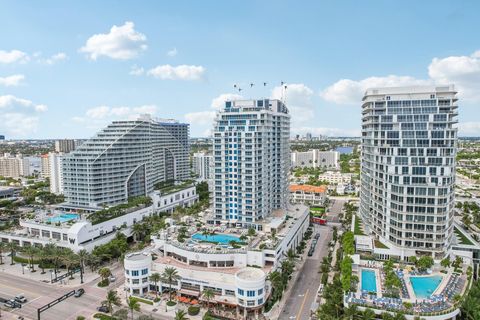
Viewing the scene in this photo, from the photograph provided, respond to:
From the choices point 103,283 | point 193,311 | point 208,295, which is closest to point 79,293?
point 103,283

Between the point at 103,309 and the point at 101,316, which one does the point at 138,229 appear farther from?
the point at 101,316

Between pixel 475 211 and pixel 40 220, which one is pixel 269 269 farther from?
pixel 475 211

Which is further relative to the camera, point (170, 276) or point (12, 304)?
point (12, 304)

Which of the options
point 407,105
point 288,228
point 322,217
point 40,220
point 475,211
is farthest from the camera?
point 322,217

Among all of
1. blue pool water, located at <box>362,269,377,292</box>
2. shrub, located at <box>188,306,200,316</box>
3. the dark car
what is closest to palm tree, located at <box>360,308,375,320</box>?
blue pool water, located at <box>362,269,377,292</box>

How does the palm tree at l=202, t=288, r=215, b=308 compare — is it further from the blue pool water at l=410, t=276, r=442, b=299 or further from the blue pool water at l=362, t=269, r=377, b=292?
the blue pool water at l=410, t=276, r=442, b=299

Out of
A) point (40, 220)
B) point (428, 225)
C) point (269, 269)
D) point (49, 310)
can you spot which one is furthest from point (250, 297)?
point (40, 220)
